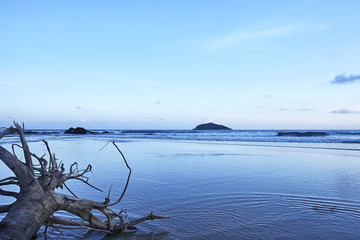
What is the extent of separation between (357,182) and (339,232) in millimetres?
3943

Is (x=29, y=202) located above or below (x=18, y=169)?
below

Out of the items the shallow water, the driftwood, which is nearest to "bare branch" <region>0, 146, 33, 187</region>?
the driftwood

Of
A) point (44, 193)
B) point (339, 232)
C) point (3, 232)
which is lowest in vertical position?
point (339, 232)

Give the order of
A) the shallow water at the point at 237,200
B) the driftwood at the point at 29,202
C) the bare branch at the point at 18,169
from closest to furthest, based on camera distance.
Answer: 1. the driftwood at the point at 29,202
2. the bare branch at the point at 18,169
3. the shallow water at the point at 237,200

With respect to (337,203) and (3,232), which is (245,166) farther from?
(3,232)

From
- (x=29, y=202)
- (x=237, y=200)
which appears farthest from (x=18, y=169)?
(x=237, y=200)

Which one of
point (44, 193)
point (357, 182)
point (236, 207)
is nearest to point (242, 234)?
point (236, 207)

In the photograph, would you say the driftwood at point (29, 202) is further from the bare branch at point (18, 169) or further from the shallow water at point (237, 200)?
the shallow water at point (237, 200)

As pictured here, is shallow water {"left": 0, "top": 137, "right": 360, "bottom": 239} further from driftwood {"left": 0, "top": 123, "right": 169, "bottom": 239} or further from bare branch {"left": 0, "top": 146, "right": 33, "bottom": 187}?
bare branch {"left": 0, "top": 146, "right": 33, "bottom": 187}

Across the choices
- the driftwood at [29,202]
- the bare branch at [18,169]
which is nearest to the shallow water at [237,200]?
the driftwood at [29,202]

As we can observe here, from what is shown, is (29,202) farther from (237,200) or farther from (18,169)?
(237,200)

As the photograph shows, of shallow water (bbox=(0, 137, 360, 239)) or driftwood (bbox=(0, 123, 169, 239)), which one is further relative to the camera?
shallow water (bbox=(0, 137, 360, 239))

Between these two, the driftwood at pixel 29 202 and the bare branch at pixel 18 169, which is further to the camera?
the bare branch at pixel 18 169

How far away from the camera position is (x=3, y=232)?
2443 mm
